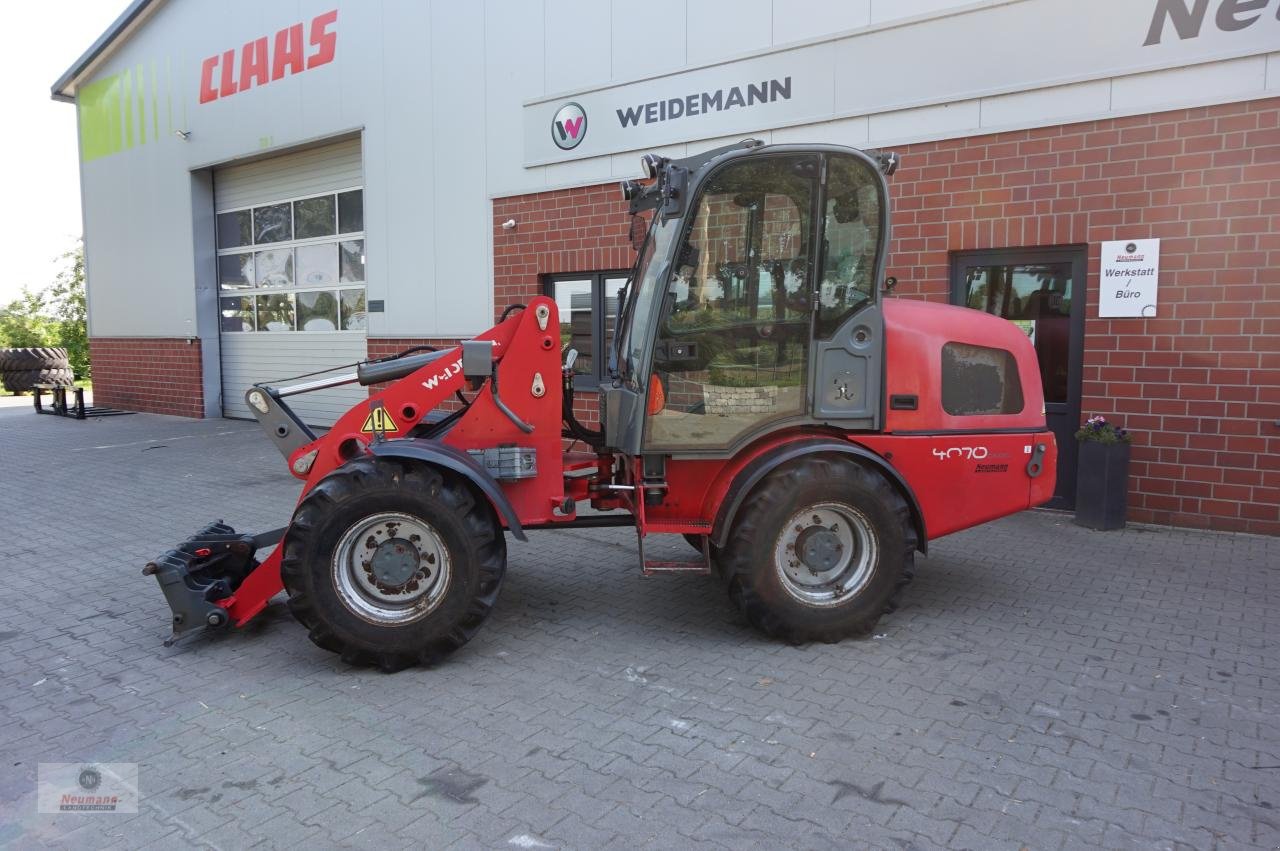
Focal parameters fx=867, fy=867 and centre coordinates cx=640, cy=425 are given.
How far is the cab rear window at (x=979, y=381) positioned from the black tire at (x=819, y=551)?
710 millimetres

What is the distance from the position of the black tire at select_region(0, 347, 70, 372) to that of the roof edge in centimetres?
827

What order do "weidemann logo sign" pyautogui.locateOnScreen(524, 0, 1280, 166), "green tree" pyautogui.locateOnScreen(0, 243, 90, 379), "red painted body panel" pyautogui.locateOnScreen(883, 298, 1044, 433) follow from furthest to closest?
1. "green tree" pyautogui.locateOnScreen(0, 243, 90, 379)
2. "weidemann logo sign" pyautogui.locateOnScreen(524, 0, 1280, 166)
3. "red painted body panel" pyautogui.locateOnScreen(883, 298, 1044, 433)

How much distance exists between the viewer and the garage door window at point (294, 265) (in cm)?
1420

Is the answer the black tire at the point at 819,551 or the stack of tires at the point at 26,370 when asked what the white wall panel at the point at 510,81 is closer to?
the black tire at the point at 819,551

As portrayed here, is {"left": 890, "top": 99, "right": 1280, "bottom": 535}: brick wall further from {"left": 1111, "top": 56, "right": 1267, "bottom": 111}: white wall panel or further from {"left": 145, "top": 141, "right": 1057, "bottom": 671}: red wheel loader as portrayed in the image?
{"left": 145, "top": 141, "right": 1057, "bottom": 671}: red wheel loader

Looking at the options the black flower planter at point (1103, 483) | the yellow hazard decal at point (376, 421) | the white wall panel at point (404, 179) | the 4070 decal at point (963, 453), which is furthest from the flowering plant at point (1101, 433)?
the white wall panel at point (404, 179)

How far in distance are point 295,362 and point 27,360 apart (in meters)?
13.8

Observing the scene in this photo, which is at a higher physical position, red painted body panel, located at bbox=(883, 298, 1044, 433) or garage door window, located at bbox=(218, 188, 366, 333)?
garage door window, located at bbox=(218, 188, 366, 333)

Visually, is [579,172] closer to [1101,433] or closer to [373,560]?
[1101,433]

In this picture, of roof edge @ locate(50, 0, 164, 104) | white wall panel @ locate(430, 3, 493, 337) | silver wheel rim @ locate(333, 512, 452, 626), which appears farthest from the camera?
roof edge @ locate(50, 0, 164, 104)

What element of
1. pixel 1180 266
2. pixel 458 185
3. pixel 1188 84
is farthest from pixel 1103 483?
pixel 458 185

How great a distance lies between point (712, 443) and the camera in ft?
15.6

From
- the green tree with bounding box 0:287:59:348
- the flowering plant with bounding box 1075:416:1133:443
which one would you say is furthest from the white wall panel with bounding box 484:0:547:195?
the green tree with bounding box 0:287:59:348

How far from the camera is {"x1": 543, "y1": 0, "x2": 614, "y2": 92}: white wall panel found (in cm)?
1027
